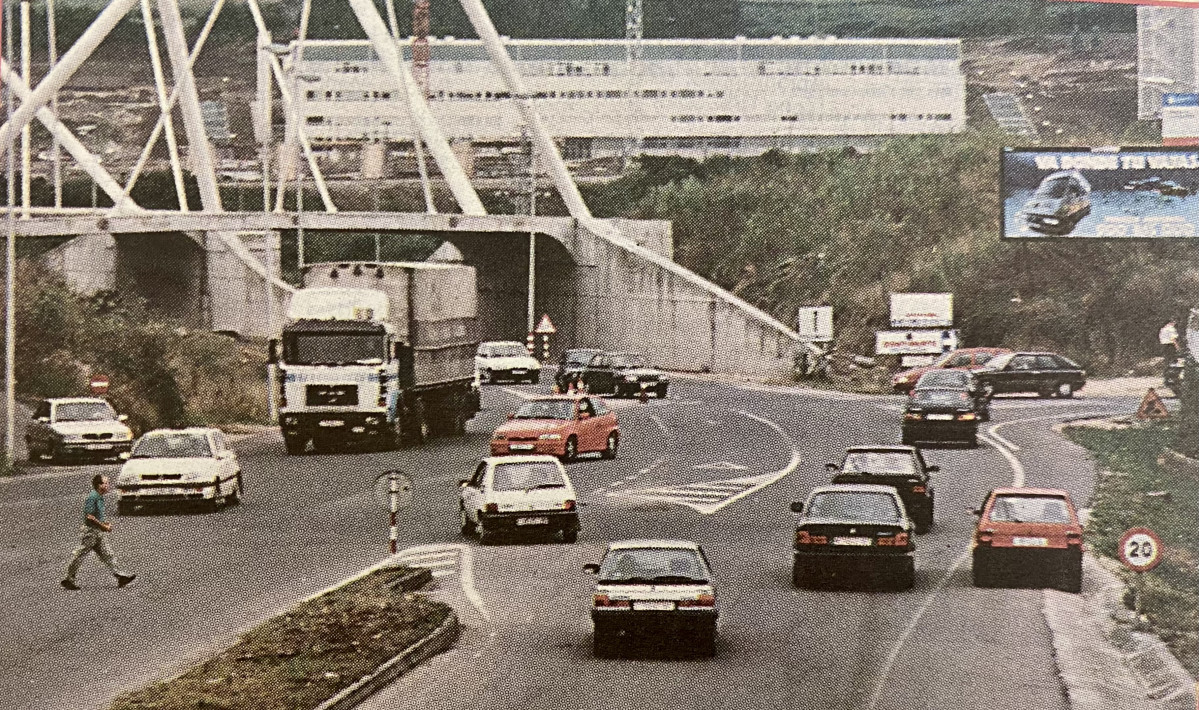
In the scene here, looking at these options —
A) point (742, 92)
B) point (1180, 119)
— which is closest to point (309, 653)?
point (742, 92)

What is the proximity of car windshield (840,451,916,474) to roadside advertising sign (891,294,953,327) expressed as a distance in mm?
2479

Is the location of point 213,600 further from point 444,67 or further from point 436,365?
point 444,67

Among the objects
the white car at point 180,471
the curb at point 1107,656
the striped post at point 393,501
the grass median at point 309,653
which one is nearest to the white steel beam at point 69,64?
the white car at point 180,471

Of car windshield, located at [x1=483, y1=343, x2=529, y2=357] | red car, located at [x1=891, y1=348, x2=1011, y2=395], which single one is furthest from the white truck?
red car, located at [x1=891, y1=348, x2=1011, y2=395]

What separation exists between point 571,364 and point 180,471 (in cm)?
666

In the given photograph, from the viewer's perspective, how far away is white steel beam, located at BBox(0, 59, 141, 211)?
34844mm

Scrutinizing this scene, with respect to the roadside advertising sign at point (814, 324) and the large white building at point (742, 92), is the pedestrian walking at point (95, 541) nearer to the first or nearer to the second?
the large white building at point (742, 92)

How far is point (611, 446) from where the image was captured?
3291 centimetres

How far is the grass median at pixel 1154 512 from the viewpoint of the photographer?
2997 cm

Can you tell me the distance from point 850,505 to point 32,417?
13.5 metres

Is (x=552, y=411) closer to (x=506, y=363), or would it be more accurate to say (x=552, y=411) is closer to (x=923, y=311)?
(x=506, y=363)

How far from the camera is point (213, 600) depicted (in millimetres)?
29109

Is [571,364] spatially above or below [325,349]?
below

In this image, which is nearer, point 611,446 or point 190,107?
point 611,446
